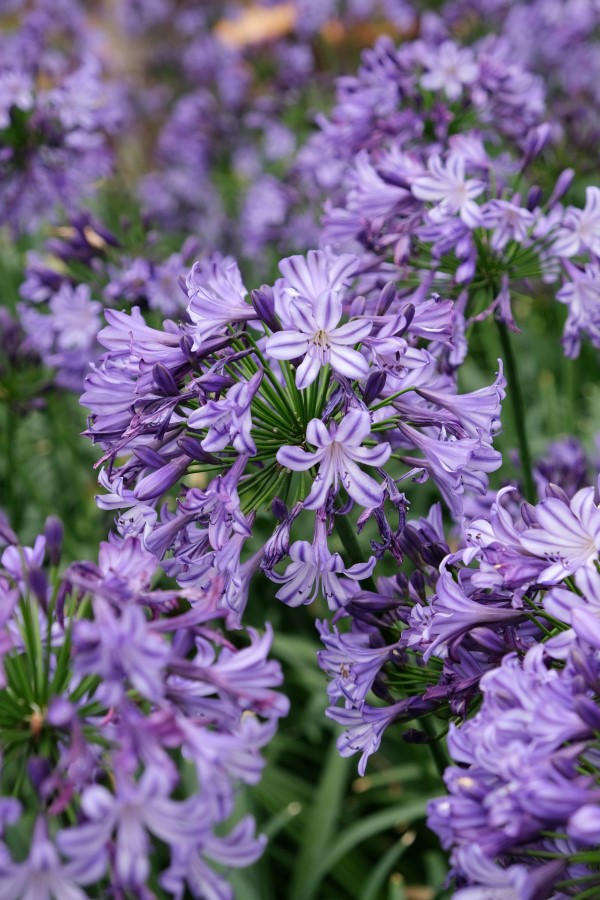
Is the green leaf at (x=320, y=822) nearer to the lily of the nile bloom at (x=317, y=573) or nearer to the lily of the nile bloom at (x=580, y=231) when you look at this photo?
the lily of the nile bloom at (x=317, y=573)

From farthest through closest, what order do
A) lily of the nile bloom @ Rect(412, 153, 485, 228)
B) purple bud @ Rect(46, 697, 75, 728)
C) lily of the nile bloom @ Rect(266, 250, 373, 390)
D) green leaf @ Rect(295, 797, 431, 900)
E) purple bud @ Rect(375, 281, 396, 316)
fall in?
1. green leaf @ Rect(295, 797, 431, 900)
2. lily of the nile bloom @ Rect(412, 153, 485, 228)
3. purple bud @ Rect(375, 281, 396, 316)
4. lily of the nile bloom @ Rect(266, 250, 373, 390)
5. purple bud @ Rect(46, 697, 75, 728)

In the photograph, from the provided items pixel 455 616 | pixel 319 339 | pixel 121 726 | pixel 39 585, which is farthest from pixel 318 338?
pixel 121 726

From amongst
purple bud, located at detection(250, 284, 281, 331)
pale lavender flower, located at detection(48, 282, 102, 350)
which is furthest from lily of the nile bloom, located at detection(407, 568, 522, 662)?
pale lavender flower, located at detection(48, 282, 102, 350)

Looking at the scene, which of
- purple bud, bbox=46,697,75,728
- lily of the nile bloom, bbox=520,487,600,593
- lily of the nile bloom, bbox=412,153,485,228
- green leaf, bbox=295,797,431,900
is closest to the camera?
purple bud, bbox=46,697,75,728

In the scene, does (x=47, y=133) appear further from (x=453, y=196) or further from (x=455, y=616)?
(x=455, y=616)

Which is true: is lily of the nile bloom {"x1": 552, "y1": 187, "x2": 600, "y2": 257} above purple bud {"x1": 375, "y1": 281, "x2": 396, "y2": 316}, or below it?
below

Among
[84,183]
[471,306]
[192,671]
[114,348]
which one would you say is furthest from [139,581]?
[84,183]

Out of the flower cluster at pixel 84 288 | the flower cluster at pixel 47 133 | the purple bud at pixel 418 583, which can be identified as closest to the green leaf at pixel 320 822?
the purple bud at pixel 418 583

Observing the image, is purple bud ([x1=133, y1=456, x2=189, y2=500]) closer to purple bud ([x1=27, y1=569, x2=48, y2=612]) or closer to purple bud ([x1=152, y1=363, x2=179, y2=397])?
→ purple bud ([x1=152, y1=363, x2=179, y2=397])

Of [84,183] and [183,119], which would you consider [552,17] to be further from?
[84,183]
